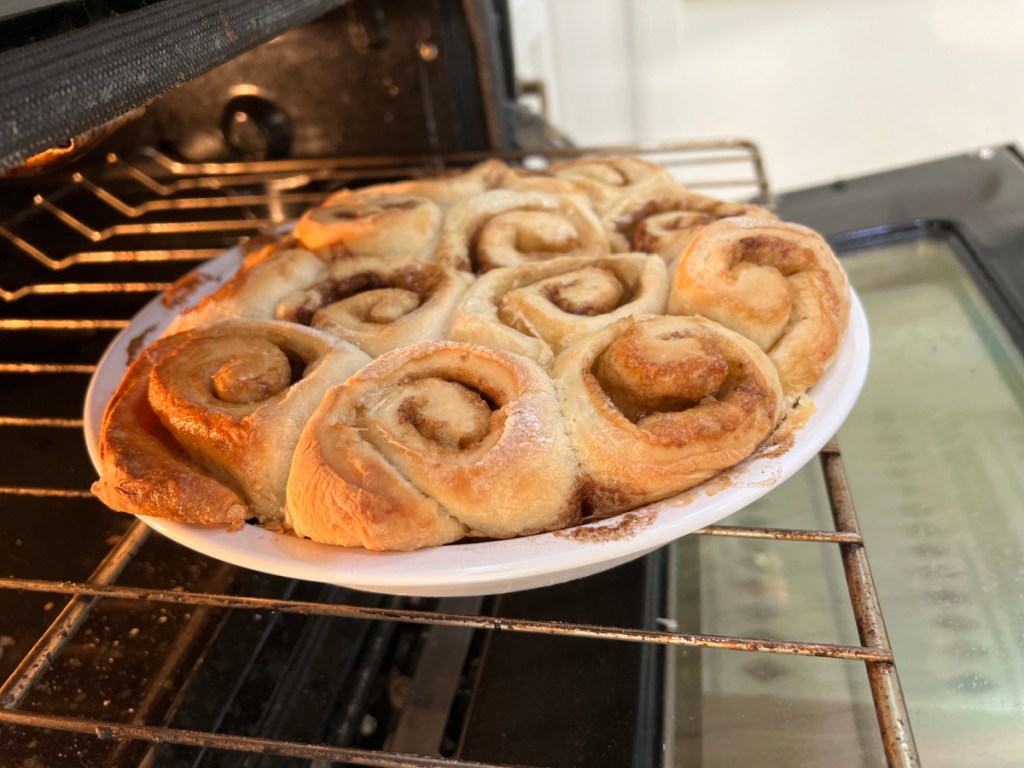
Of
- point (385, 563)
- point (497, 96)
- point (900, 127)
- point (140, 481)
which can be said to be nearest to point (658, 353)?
point (385, 563)

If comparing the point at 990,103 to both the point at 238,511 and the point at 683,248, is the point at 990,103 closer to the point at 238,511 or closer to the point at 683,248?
the point at 683,248

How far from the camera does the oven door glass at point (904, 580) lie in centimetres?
100

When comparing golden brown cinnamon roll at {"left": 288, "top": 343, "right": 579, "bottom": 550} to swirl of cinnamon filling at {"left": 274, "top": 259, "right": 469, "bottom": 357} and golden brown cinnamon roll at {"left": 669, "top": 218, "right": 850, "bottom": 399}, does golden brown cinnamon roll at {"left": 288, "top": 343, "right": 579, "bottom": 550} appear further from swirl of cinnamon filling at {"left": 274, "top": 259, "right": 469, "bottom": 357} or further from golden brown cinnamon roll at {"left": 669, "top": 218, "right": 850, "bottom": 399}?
golden brown cinnamon roll at {"left": 669, "top": 218, "right": 850, "bottom": 399}

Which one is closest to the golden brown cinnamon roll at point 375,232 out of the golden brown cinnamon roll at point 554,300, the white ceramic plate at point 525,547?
the golden brown cinnamon roll at point 554,300

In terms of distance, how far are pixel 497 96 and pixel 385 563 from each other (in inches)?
55.4

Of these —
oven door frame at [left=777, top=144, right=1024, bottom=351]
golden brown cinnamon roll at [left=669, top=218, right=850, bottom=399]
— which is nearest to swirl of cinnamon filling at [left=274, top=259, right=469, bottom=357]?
golden brown cinnamon roll at [left=669, top=218, right=850, bottom=399]

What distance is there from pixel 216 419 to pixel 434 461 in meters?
0.30

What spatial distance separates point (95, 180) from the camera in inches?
81.6

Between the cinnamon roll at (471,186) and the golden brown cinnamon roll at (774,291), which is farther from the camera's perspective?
the cinnamon roll at (471,186)

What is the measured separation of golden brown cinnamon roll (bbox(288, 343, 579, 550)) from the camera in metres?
0.89

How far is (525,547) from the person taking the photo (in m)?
0.87

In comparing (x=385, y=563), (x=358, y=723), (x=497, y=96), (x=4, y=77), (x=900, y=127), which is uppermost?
(x=4, y=77)

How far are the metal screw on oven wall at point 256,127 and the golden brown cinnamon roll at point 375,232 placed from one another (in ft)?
2.46

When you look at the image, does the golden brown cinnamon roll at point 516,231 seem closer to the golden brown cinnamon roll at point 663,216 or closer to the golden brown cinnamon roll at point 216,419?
the golden brown cinnamon roll at point 663,216
